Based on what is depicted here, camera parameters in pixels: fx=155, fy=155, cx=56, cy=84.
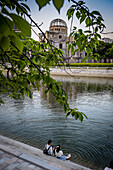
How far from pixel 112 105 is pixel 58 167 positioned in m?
10.6

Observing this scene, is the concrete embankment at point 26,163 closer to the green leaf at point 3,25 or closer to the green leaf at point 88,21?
the green leaf at point 88,21

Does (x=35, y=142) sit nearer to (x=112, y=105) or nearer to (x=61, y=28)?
(x=112, y=105)

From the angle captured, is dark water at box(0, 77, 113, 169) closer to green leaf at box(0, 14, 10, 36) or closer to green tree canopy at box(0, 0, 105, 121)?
green tree canopy at box(0, 0, 105, 121)

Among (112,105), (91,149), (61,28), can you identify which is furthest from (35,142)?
(61,28)

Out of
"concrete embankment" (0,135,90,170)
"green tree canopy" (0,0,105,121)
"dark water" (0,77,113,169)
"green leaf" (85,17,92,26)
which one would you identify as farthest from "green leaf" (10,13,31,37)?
"dark water" (0,77,113,169)

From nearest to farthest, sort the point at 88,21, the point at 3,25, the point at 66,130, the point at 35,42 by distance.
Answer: the point at 3,25
the point at 88,21
the point at 35,42
the point at 66,130

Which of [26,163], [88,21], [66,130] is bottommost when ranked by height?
[66,130]

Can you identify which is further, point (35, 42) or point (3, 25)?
point (35, 42)

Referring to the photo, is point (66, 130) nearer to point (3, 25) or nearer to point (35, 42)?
point (35, 42)

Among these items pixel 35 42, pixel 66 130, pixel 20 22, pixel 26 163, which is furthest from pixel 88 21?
pixel 66 130

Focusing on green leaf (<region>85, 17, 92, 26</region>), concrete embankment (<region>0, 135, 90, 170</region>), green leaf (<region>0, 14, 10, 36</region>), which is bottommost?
concrete embankment (<region>0, 135, 90, 170</region>)

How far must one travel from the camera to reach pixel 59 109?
12.7 meters

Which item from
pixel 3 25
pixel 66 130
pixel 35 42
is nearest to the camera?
pixel 3 25

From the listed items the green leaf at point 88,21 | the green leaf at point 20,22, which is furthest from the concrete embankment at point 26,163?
the green leaf at point 20,22
